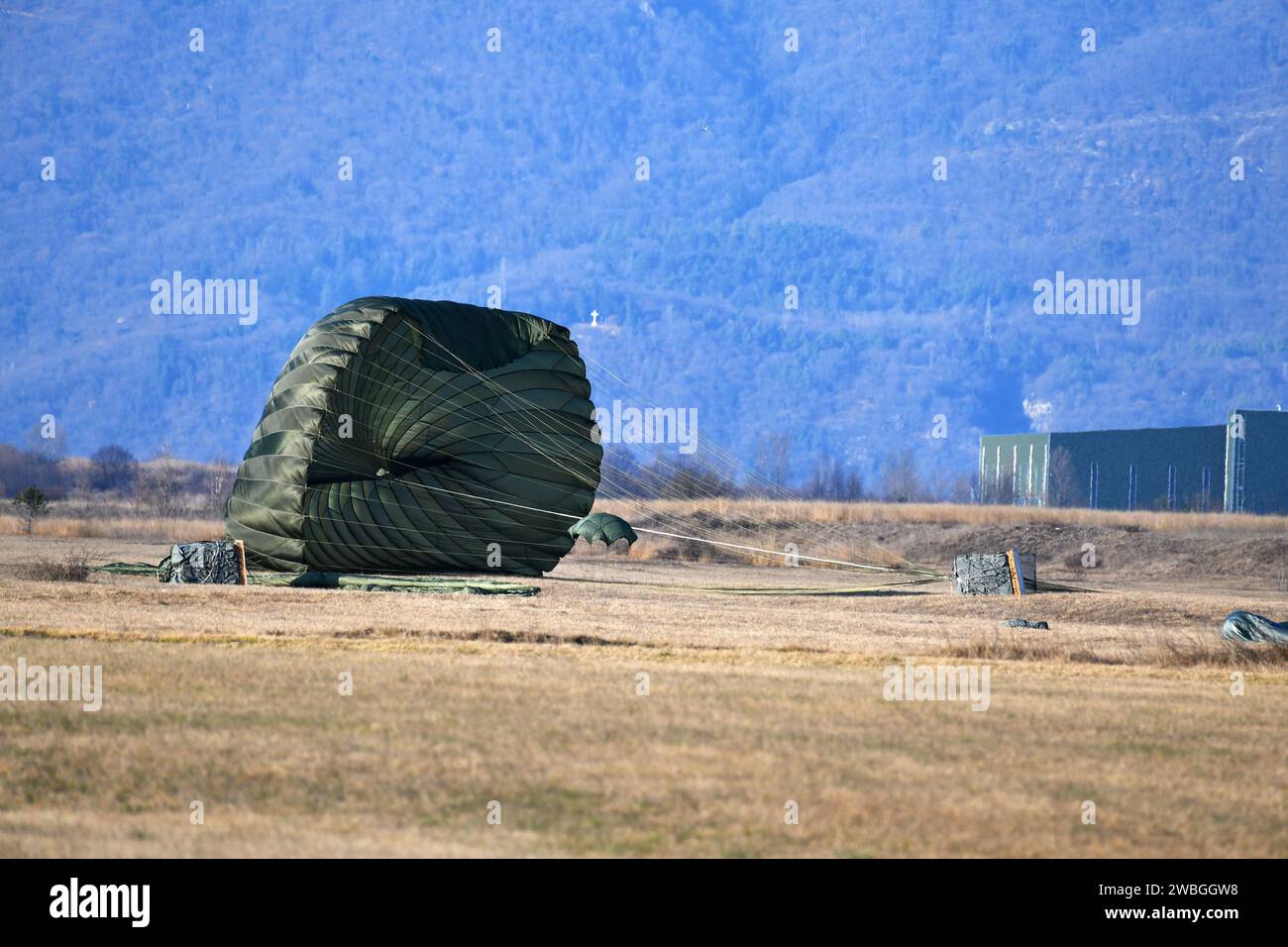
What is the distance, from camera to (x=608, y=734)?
36.4ft

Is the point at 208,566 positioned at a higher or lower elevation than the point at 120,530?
higher

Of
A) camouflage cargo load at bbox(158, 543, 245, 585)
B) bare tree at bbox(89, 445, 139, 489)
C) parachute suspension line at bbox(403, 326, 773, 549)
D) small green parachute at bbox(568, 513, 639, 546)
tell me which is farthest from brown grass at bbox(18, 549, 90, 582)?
bare tree at bbox(89, 445, 139, 489)

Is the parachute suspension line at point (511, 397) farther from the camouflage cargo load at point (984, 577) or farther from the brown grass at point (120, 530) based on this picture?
the brown grass at point (120, 530)

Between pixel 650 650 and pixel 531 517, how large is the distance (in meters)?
10.5

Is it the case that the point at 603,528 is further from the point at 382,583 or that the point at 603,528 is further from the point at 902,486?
the point at 902,486

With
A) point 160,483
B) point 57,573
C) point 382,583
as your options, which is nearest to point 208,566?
point 57,573

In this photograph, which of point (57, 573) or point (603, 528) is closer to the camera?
point (57, 573)

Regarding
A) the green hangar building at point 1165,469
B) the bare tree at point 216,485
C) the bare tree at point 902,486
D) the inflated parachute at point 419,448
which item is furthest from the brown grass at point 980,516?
the bare tree at point 902,486

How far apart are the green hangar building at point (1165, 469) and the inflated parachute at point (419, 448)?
64.9m

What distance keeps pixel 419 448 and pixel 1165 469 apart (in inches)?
2921

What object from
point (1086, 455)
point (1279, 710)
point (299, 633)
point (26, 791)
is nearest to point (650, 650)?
point (299, 633)

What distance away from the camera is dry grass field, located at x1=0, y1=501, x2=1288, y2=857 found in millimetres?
8258

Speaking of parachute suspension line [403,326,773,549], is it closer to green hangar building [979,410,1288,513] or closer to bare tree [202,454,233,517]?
bare tree [202,454,233,517]

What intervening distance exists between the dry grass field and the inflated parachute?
2.82 metres
